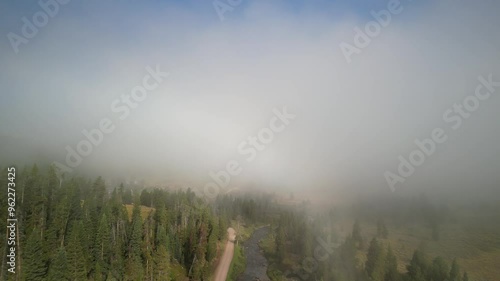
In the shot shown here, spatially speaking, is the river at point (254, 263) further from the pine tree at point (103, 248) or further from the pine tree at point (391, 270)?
the pine tree at point (103, 248)

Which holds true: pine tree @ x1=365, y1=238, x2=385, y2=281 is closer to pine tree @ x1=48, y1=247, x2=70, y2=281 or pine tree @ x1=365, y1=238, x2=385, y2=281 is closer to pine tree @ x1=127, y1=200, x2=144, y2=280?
pine tree @ x1=127, y1=200, x2=144, y2=280

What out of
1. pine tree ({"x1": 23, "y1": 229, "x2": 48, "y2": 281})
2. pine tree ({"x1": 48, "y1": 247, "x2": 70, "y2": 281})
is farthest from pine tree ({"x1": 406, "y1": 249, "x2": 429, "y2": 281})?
pine tree ({"x1": 23, "y1": 229, "x2": 48, "y2": 281})

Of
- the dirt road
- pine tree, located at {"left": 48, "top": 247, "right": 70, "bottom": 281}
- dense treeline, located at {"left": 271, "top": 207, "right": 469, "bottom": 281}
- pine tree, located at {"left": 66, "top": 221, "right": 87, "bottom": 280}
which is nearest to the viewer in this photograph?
pine tree, located at {"left": 48, "top": 247, "right": 70, "bottom": 281}

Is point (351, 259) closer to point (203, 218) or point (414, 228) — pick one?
point (203, 218)

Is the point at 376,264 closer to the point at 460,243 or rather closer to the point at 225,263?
the point at 225,263

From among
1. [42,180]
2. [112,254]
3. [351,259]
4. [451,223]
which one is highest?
[42,180]

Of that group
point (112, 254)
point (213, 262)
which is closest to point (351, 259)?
point (213, 262)
